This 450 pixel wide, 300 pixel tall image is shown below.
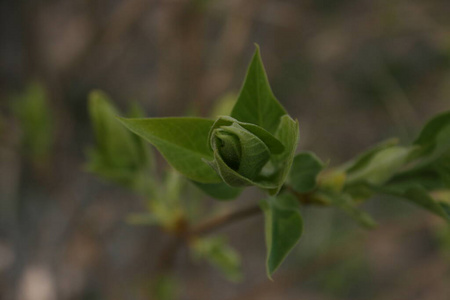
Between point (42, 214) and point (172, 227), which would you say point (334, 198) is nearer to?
point (172, 227)

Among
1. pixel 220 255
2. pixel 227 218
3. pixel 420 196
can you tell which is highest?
pixel 420 196

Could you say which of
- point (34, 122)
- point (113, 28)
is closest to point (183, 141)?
point (34, 122)

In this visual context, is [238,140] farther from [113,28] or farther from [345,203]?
[113,28]

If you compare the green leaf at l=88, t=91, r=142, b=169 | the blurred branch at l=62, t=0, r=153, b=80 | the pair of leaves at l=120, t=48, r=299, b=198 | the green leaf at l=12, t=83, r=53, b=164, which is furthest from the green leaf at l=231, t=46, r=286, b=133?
the blurred branch at l=62, t=0, r=153, b=80

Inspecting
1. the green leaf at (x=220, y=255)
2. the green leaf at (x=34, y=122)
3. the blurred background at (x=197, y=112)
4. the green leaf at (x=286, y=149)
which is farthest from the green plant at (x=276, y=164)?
the green leaf at (x=34, y=122)

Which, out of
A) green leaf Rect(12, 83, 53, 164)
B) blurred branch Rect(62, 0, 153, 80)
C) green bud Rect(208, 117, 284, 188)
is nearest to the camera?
green bud Rect(208, 117, 284, 188)

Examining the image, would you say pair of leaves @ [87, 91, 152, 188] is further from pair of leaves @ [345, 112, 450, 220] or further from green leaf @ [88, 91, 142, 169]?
pair of leaves @ [345, 112, 450, 220]

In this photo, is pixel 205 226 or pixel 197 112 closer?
pixel 205 226

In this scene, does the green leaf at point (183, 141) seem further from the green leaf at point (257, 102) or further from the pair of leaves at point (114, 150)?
the pair of leaves at point (114, 150)
